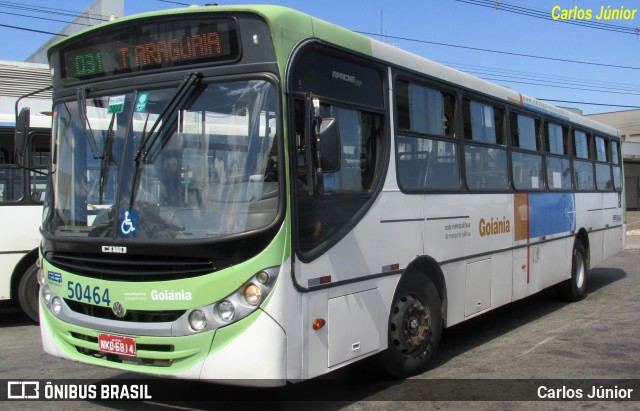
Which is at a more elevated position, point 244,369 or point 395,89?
point 395,89

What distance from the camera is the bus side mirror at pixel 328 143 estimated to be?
14.5 feet

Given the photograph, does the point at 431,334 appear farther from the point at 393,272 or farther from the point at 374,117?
the point at 374,117

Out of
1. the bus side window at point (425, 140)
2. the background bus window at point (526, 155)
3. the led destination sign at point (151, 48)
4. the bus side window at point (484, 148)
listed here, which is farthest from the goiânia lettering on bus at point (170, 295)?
the background bus window at point (526, 155)

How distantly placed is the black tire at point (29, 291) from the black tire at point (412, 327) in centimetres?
526

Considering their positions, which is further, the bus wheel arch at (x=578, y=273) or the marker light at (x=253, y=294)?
the bus wheel arch at (x=578, y=273)

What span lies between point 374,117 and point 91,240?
8.34 ft

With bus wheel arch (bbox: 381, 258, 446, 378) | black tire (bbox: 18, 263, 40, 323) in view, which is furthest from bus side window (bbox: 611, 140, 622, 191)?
black tire (bbox: 18, 263, 40, 323)

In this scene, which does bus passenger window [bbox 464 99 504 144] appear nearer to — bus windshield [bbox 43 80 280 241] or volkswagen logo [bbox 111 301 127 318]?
bus windshield [bbox 43 80 280 241]

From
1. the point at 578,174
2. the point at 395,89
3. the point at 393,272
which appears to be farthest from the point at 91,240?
the point at 578,174

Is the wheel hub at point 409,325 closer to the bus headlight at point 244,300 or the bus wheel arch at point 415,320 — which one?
the bus wheel arch at point 415,320

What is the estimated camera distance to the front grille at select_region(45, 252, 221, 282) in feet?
14.1

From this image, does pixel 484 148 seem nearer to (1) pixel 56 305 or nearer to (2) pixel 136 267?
(2) pixel 136 267

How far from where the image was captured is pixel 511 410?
507 centimetres

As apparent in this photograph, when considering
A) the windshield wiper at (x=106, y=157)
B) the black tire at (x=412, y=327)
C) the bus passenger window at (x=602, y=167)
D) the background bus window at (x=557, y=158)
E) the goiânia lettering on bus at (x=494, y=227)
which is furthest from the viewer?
the bus passenger window at (x=602, y=167)
